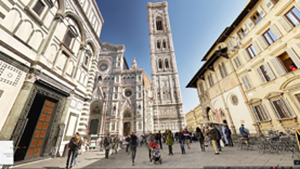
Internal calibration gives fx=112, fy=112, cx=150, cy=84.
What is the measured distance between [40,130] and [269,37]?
1665cm

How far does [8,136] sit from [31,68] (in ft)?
9.19

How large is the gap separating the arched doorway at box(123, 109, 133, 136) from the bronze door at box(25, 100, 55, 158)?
1634 cm

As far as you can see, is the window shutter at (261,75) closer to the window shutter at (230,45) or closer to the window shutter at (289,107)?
the window shutter at (289,107)

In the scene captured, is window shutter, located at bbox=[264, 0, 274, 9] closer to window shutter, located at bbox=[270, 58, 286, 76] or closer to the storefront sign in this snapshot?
window shutter, located at bbox=[270, 58, 286, 76]

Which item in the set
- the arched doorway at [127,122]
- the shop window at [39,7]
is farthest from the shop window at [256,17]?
the arched doorway at [127,122]

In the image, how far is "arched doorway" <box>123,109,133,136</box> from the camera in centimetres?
2142

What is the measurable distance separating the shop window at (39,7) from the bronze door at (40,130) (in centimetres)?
464

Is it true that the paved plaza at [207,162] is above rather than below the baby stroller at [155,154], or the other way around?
below

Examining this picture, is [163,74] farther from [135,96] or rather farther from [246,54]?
[246,54]

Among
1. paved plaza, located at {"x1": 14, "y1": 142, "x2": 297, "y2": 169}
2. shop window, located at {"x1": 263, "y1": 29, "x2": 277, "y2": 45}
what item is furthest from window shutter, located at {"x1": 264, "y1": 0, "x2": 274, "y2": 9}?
paved plaza, located at {"x1": 14, "y1": 142, "x2": 297, "y2": 169}

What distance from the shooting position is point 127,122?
2209cm

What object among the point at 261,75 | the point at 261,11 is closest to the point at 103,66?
the point at 261,11

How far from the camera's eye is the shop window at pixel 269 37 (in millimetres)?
8602

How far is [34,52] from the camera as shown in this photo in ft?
17.4
